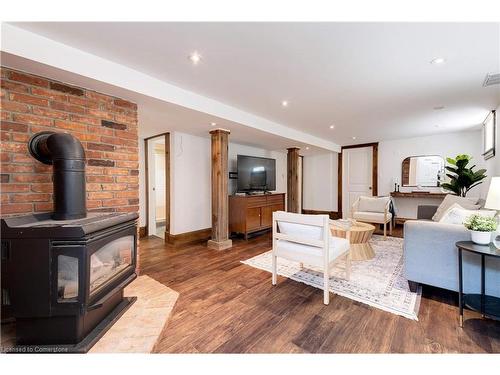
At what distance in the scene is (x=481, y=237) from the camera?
1.68 m

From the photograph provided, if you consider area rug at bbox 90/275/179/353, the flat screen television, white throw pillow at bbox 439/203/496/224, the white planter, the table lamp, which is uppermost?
the flat screen television

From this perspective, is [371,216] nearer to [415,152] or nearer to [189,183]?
[415,152]

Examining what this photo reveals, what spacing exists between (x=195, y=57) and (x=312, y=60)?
0.97 metres

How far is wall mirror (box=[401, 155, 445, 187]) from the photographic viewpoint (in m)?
5.09

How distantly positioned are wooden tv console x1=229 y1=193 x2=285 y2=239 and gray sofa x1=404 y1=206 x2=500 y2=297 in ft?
8.53

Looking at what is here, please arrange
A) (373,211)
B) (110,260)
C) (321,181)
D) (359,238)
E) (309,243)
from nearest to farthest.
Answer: (110,260) < (309,243) < (359,238) < (373,211) < (321,181)

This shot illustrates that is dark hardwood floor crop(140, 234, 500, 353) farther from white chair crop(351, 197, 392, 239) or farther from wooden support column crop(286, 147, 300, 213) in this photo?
wooden support column crop(286, 147, 300, 213)

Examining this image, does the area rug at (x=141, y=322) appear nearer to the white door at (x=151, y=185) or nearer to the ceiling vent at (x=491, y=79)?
the white door at (x=151, y=185)

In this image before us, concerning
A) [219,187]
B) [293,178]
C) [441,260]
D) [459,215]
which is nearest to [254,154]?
[293,178]

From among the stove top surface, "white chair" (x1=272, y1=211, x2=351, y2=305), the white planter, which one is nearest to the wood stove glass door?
the stove top surface

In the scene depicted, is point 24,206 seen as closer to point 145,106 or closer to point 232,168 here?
point 145,106

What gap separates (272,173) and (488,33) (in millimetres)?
3940

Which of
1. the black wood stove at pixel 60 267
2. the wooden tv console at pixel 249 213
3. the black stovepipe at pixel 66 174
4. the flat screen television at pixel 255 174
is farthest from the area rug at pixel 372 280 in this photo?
the black stovepipe at pixel 66 174
